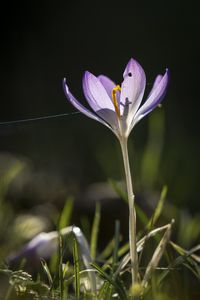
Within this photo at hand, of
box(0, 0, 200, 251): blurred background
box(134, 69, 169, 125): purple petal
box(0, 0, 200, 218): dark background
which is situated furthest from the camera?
box(0, 0, 200, 218): dark background

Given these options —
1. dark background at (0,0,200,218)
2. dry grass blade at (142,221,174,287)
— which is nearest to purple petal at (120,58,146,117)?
dry grass blade at (142,221,174,287)

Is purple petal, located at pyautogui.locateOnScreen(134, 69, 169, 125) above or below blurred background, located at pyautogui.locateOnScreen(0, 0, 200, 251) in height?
above

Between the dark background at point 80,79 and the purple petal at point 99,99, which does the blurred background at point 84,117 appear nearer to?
the dark background at point 80,79

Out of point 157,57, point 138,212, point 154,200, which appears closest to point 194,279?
point 138,212

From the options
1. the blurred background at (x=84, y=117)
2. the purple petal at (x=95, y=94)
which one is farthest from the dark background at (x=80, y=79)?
the purple petal at (x=95, y=94)

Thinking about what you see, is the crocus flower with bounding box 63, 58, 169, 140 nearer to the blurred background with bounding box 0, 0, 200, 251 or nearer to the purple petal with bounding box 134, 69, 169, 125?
the purple petal with bounding box 134, 69, 169, 125

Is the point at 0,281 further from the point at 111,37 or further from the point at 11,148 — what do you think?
the point at 111,37

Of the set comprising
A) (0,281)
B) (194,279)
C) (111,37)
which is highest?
(111,37)
